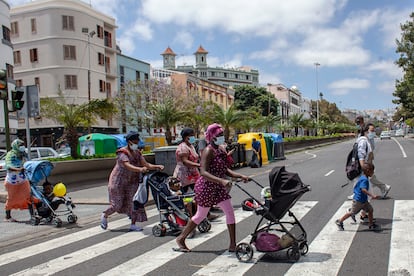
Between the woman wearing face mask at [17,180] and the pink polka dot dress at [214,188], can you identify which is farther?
the woman wearing face mask at [17,180]

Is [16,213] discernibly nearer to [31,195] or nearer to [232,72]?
[31,195]

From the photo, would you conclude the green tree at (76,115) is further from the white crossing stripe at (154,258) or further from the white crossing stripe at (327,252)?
the white crossing stripe at (327,252)

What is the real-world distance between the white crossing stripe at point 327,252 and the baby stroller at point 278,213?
0.66ft

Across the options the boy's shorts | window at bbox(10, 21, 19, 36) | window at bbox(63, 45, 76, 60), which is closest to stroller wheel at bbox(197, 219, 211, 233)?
the boy's shorts

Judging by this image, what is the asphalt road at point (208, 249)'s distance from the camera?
538 centimetres

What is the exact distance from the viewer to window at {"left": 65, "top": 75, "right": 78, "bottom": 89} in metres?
42.1

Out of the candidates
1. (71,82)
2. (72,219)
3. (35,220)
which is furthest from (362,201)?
(71,82)

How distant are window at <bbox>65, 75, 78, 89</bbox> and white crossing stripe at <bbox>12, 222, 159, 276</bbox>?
3679 centimetres

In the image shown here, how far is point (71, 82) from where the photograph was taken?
4228 centimetres

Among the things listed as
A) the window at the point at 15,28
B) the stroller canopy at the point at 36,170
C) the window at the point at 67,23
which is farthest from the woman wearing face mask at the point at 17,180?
the window at the point at 15,28

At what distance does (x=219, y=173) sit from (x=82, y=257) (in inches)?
90.4

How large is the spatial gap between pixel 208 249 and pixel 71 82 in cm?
3875

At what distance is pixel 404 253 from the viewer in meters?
5.70

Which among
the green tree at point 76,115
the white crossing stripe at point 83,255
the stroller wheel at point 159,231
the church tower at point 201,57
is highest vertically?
the church tower at point 201,57
